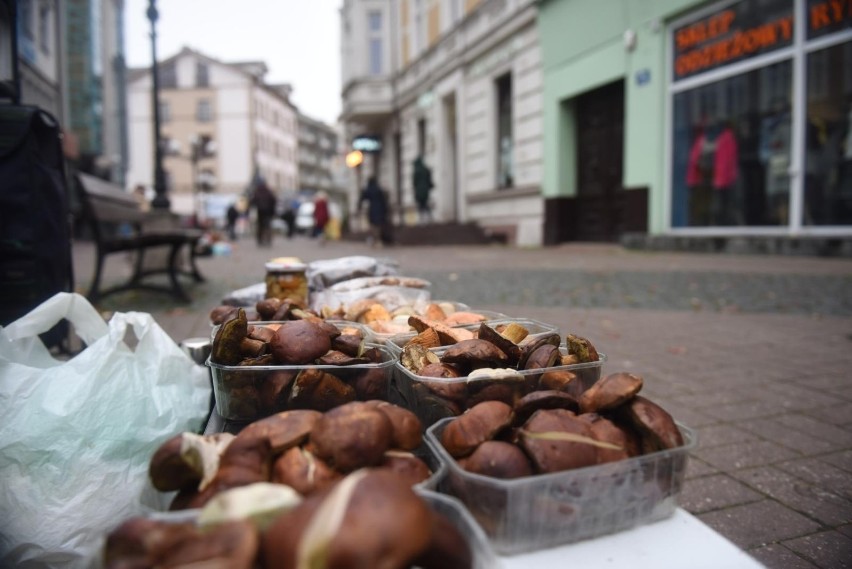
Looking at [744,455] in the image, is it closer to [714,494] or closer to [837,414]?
[714,494]

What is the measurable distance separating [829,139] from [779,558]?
31.5 ft

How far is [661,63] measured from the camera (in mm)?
11781

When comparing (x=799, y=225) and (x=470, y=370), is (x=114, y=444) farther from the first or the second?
(x=799, y=225)

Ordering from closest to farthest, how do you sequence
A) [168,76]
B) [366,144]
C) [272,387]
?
[272,387], [366,144], [168,76]

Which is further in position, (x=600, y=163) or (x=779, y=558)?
(x=600, y=163)

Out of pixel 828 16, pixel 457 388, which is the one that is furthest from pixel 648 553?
pixel 828 16

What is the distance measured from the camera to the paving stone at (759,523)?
6.28 ft

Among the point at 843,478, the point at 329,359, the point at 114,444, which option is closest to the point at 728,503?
the point at 843,478

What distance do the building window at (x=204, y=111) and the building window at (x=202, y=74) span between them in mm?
2069

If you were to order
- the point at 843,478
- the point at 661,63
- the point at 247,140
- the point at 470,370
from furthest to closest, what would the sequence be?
the point at 247,140 < the point at 661,63 < the point at 843,478 < the point at 470,370

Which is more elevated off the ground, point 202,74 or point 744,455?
point 202,74

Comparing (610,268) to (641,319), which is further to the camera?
(610,268)

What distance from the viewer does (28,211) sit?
244 centimetres

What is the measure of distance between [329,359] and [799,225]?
10.5 meters
